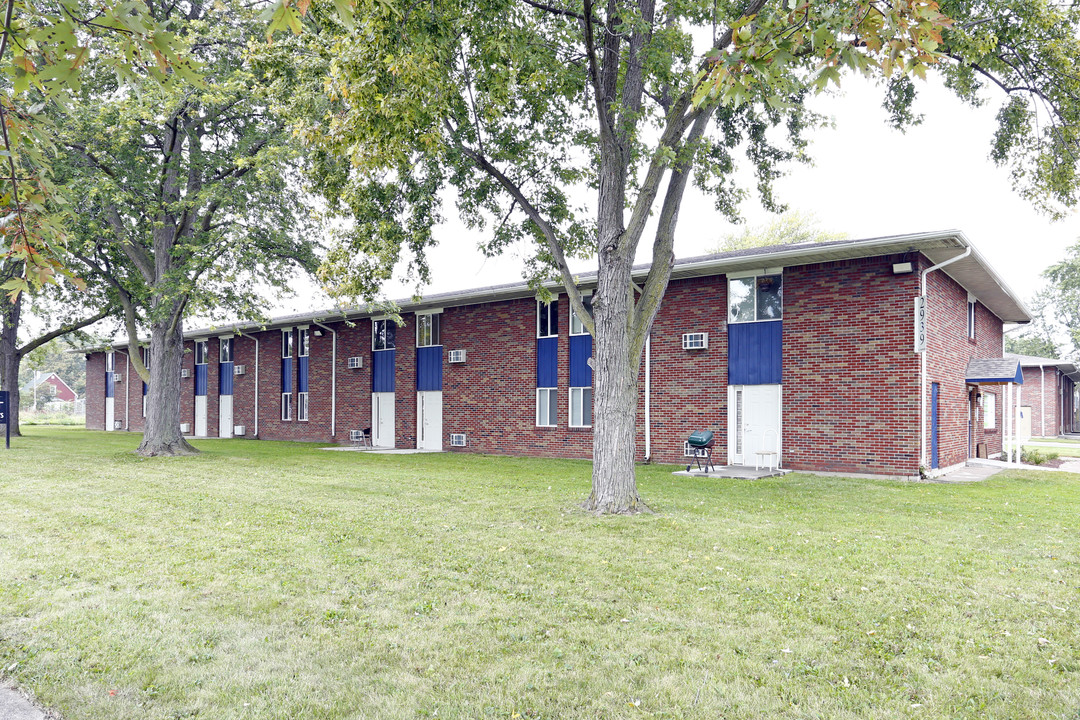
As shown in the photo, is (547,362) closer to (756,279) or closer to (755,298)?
(755,298)

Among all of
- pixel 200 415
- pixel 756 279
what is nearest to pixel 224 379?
pixel 200 415

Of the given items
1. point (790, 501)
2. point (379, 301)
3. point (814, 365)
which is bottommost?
point (790, 501)

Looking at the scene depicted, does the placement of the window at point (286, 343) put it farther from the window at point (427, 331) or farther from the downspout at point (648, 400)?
the downspout at point (648, 400)

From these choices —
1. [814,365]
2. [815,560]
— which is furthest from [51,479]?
[814,365]

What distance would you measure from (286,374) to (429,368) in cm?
825

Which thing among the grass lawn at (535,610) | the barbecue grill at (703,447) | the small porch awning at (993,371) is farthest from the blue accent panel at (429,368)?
the small porch awning at (993,371)

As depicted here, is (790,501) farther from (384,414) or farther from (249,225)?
(384,414)

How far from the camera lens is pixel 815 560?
6.19 metres

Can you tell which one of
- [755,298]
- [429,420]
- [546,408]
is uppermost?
[755,298]

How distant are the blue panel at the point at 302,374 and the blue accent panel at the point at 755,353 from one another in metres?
16.4

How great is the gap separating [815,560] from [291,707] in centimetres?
468

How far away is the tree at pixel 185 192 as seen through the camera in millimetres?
14836

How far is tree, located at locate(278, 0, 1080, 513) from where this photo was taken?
765 cm

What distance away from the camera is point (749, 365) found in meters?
15.0
